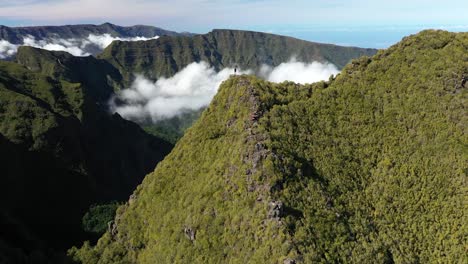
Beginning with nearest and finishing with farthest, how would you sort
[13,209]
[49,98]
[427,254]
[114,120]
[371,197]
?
[427,254] < [371,197] < [13,209] < [49,98] < [114,120]

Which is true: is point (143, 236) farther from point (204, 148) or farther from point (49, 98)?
point (49, 98)

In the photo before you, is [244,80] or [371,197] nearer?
[371,197]

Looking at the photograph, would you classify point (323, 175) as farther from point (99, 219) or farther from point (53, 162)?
point (53, 162)

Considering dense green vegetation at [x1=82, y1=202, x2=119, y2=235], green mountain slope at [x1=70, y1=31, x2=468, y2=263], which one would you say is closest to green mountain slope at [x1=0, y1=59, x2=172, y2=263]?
dense green vegetation at [x1=82, y1=202, x2=119, y2=235]

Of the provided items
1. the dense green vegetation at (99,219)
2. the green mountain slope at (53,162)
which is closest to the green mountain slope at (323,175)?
the dense green vegetation at (99,219)

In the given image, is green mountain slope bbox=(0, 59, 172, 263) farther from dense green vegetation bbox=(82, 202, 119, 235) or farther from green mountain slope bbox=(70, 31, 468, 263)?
green mountain slope bbox=(70, 31, 468, 263)

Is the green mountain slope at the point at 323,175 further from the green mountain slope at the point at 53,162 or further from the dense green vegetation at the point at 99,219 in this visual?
the green mountain slope at the point at 53,162

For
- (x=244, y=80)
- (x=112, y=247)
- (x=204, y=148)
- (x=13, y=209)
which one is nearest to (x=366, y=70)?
(x=244, y=80)
